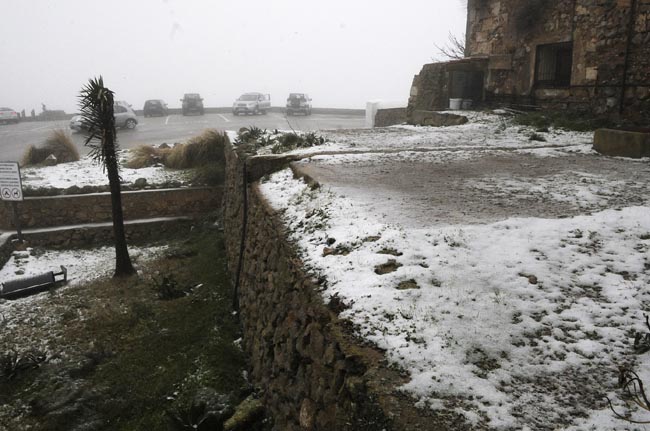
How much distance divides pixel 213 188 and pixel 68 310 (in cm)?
506

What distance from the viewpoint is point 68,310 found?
6.69 m

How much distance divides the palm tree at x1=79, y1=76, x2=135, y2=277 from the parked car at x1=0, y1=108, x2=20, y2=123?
24591mm

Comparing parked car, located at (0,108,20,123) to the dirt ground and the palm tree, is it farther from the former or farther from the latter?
the dirt ground

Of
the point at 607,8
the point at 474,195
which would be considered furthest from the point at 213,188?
the point at 607,8

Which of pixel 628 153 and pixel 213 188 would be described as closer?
pixel 628 153

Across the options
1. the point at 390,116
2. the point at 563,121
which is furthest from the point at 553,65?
the point at 390,116

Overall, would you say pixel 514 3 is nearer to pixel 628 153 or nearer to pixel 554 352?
pixel 628 153

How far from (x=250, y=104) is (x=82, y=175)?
63.1ft

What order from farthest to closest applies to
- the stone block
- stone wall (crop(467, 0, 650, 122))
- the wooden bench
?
stone wall (crop(467, 0, 650, 122)) → the wooden bench → the stone block

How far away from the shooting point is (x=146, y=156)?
1308 cm

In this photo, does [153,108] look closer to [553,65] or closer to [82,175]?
[82,175]

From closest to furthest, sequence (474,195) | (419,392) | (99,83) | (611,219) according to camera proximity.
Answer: (419,392), (611,219), (474,195), (99,83)

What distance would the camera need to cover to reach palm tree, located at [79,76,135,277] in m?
7.29

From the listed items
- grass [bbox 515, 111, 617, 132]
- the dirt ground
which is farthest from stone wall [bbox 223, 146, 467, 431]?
grass [bbox 515, 111, 617, 132]
